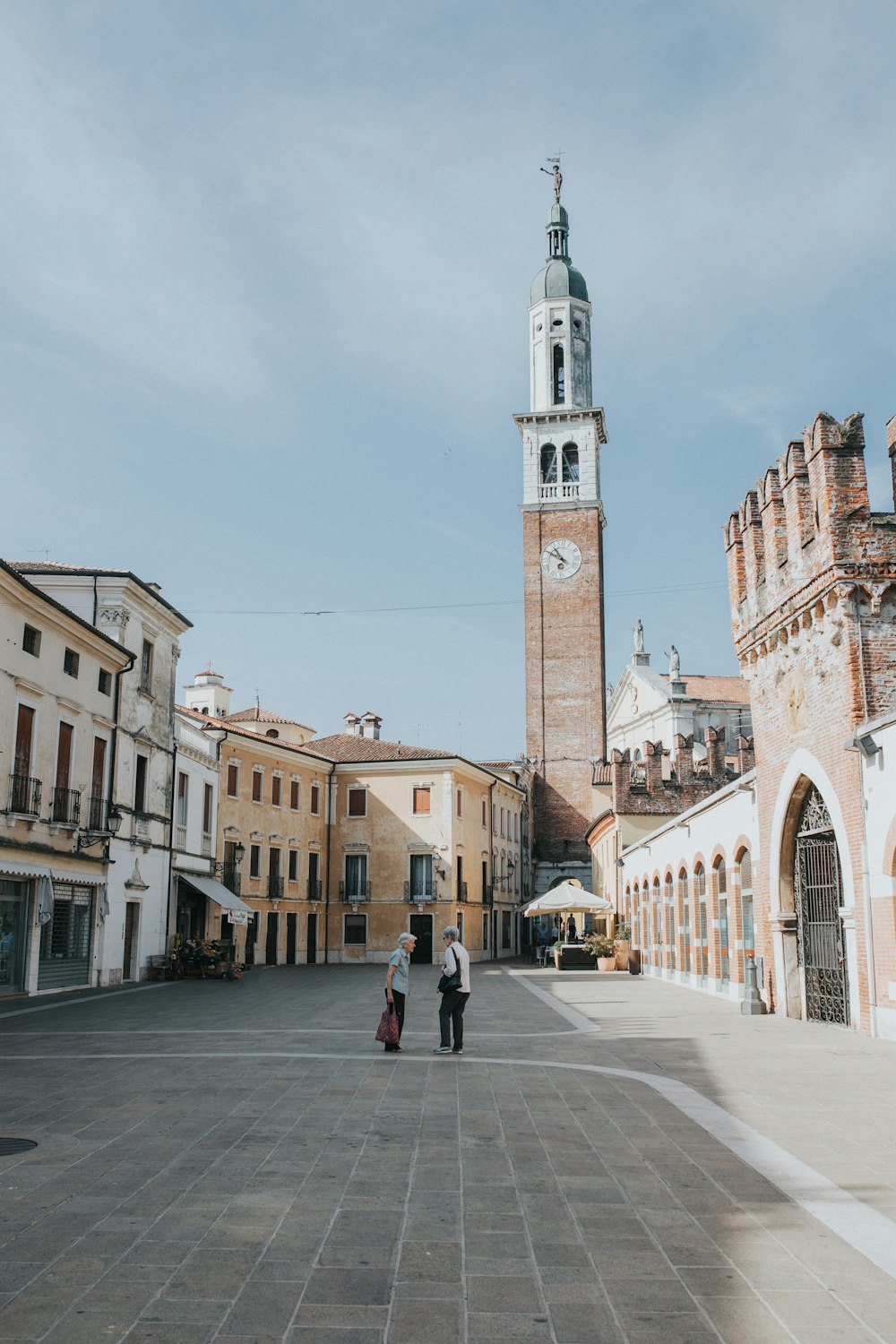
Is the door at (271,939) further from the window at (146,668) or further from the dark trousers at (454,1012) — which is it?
the dark trousers at (454,1012)

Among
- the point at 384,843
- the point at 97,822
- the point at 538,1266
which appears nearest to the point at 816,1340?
the point at 538,1266

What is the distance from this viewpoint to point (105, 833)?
1003 inches

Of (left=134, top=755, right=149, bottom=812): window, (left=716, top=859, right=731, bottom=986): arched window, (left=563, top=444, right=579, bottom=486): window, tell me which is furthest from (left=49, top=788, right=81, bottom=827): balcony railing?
(left=563, top=444, right=579, bottom=486): window

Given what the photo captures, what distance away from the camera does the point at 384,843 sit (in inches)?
1917

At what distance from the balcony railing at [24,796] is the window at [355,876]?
Answer: 2687 cm

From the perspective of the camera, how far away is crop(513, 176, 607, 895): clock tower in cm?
6072

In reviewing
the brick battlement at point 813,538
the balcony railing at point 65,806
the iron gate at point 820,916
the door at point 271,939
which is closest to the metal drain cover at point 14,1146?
the iron gate at point 820,916

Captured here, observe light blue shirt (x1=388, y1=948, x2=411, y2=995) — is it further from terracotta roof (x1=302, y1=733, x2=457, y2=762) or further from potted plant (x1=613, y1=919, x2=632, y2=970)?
terracotta roof (x1=302, y1=733, x2=457, y2=762)

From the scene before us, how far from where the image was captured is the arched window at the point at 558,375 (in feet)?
222

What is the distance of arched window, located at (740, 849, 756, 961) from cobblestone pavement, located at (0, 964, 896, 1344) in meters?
7.57

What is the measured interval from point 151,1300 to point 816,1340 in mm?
2618

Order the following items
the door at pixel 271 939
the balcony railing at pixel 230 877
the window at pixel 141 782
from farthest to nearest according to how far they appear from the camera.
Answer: the door at pixel 271 939, the balcony railing at pixel 230 877, the window at pixel 141 782

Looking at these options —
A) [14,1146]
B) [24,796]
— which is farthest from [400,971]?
[24,796]

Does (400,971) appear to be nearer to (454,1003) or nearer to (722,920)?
(454,1003)
